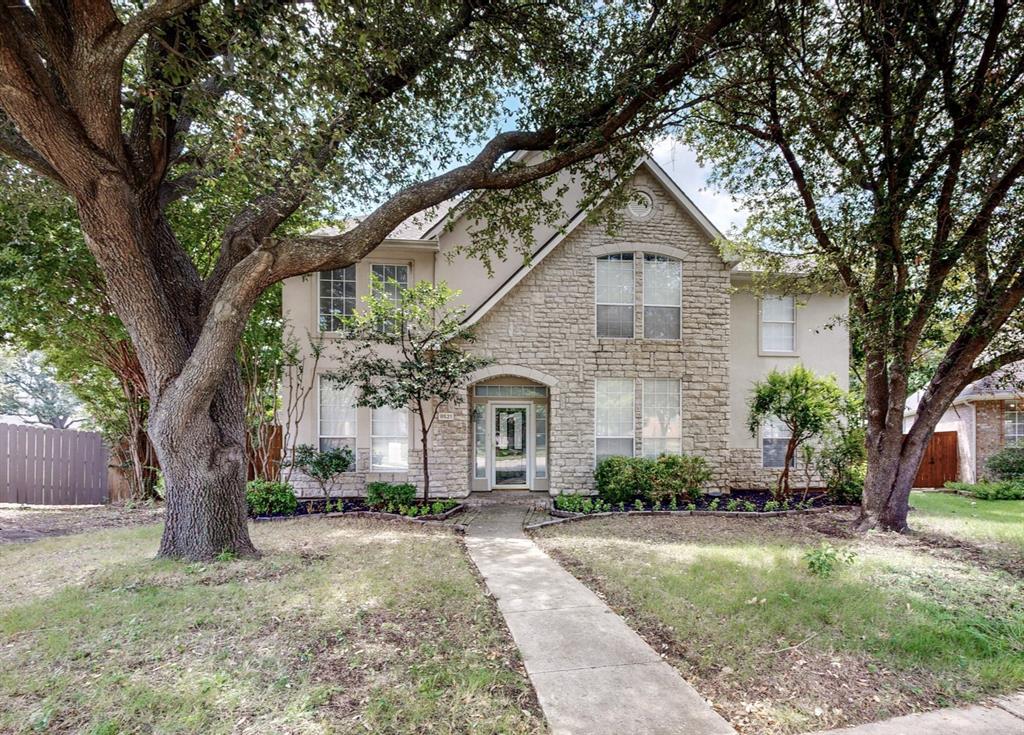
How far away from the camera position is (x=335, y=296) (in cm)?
1095

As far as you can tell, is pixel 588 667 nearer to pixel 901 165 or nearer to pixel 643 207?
pixel 901 165

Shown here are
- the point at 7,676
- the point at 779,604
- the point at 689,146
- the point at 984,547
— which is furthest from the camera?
the point at 689,146

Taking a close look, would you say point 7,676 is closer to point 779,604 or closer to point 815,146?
point 779,604

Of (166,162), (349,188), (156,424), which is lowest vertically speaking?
(156,424)

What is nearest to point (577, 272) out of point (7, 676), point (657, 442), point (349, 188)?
point (657, 442)

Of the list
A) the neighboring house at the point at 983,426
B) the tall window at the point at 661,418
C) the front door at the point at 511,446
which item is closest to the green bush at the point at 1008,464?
the neighboring house at the point at 983,426

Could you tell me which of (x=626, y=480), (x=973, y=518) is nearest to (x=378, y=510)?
(x=626, y=480)

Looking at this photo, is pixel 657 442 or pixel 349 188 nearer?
pixel 349 188

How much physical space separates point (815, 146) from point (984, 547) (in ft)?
21.7

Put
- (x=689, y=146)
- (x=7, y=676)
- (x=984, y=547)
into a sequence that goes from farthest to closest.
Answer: (x=689, y=146)
(x=984, y=547)
(x=7, y=676)

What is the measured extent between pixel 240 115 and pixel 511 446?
8.50 meters

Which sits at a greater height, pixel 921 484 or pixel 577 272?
pixel 577 272

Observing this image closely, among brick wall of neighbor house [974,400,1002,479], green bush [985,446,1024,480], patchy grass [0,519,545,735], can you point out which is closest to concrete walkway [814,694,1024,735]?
patchy grass [0,519,545,735]

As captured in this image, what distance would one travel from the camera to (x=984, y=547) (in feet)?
23.0
